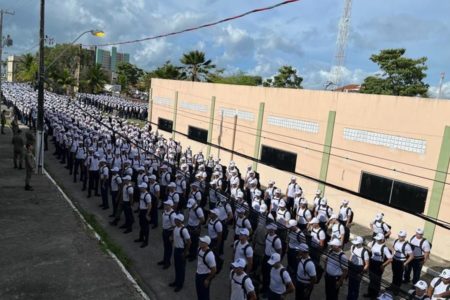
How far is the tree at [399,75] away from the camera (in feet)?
124

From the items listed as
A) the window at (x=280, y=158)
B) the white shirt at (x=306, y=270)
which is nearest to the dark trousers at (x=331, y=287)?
the white shirt at (x=306, y=270)

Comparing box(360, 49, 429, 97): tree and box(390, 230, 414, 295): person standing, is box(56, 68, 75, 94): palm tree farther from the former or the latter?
box(390, 230, 414, 295): person standing

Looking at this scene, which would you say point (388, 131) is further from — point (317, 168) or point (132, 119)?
point (132, 119)

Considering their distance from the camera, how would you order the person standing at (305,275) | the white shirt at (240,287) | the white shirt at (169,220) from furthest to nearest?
the white shirt at (169,220)
the person standing at (305,275)
the white shirt at (240,287)

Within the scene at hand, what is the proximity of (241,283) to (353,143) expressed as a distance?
35.0 ft

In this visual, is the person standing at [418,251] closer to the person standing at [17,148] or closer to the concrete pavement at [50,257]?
the concrete pavement at [50,257]

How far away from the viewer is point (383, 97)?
14672 mm

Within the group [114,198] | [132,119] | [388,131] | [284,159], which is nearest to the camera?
[114,198]

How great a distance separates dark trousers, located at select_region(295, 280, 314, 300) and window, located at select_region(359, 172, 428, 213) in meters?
5.91

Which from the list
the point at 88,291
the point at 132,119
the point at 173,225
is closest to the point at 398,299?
the point at 173,225

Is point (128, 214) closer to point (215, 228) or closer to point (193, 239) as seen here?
point (193, 239)

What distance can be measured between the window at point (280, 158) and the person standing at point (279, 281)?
37.1 feet

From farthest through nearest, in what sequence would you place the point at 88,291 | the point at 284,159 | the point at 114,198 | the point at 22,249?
the point at 284,159
the point at 114,198
the point at 22,249
the point at 88,291

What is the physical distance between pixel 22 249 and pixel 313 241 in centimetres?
698
